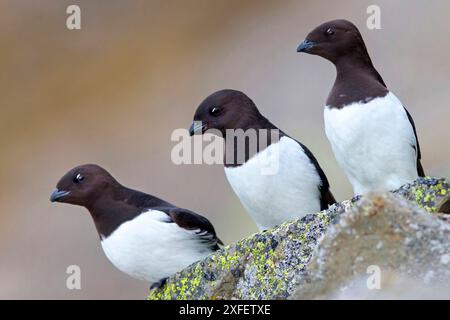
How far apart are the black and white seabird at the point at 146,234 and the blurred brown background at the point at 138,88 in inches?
319

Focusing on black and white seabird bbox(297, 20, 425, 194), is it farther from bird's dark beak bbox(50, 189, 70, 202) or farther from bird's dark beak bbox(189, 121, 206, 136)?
bird's dark beak bbox(50, 189, 70, 202)

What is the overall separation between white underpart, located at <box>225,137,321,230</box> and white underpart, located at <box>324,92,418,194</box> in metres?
0.33

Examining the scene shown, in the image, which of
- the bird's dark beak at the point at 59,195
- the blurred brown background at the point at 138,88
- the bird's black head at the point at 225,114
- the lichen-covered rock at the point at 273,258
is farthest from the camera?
the blurred brown background at the point at 138,88

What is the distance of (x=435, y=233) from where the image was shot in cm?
686

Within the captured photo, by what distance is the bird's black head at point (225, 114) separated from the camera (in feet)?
33.6

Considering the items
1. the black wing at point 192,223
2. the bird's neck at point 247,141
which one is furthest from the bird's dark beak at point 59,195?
the bird's neck at point 247,141

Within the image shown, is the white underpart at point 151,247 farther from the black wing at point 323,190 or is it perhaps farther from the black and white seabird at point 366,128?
the black and white seabird at point 366,128

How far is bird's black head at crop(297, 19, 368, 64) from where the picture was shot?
10250mm

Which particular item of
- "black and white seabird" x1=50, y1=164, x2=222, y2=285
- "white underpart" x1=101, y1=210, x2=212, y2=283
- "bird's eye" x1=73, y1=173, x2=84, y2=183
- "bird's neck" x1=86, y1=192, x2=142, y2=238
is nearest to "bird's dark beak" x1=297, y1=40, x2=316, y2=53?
"black and white seabird" x1=50, y1=164, x2=222, y2=285

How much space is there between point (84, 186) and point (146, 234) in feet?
2.92

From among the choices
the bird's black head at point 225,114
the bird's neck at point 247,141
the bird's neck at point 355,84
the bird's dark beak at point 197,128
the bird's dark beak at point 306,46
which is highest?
the bird's dark beak at point 306,46
